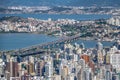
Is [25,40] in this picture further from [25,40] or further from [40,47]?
[40,47]

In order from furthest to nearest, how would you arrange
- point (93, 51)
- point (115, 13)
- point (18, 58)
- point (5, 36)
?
point (115, 13), point (5, 36), point (93, 51), point (18, 58)

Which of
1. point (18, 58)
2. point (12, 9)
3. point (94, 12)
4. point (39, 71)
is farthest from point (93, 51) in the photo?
point (94, 12)

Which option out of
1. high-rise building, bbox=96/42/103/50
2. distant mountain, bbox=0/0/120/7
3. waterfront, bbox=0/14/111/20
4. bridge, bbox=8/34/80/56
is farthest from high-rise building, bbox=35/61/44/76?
waterfront, bbox=0/14/111/20

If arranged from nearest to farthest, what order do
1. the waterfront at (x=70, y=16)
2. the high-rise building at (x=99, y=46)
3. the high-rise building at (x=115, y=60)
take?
the high-rise building at (x=115, y=60) → the high-rise building at (x=99, y=46) → the waterfront at (x=70, y=16)

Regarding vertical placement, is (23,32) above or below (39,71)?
above

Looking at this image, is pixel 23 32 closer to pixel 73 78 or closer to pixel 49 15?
pixel 49 15

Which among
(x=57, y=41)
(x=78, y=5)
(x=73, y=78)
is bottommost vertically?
(x=73, y=78)

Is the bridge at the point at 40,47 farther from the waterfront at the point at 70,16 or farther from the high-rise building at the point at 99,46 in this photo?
the waterfront at the point at 70,16

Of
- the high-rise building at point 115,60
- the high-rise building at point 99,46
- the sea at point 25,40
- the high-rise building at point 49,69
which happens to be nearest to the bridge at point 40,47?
the sea at point 25,40

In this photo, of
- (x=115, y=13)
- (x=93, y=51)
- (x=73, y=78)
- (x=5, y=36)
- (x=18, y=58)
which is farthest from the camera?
(x=115, y=13)
